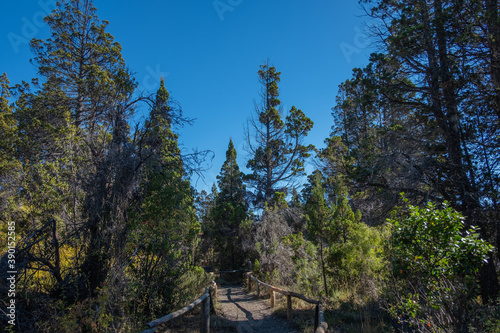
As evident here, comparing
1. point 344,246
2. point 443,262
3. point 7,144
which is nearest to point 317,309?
point 443,262

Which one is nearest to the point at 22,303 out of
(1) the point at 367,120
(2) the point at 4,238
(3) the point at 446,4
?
(2) the point at 4,238

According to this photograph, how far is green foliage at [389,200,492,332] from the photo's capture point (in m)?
3.52

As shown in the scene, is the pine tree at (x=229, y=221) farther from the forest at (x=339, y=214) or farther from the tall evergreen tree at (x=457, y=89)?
the tall evergreen tree at (x=457, y=89)

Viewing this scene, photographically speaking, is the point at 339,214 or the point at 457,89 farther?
the point at 339,214

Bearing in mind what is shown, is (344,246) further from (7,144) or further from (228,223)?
(7,144)

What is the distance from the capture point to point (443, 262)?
3.60 m

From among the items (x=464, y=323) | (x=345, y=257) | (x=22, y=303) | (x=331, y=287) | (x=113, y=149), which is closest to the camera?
(x=464, y=323)

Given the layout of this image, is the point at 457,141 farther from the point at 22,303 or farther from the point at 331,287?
the point at 22,303

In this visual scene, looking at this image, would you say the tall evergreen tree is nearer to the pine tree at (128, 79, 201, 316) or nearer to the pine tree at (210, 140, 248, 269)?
the pine tree at (128, 79, 201, 316)

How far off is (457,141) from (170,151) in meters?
8.49

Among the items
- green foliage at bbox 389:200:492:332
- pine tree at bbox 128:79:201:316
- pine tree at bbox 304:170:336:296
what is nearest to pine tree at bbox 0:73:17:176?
pine tree at bbox 128:79:201:316

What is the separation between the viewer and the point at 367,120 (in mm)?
20125

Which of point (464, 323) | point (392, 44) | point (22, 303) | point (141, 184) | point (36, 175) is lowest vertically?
point (464, 323)

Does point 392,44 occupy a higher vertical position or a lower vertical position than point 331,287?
higher
